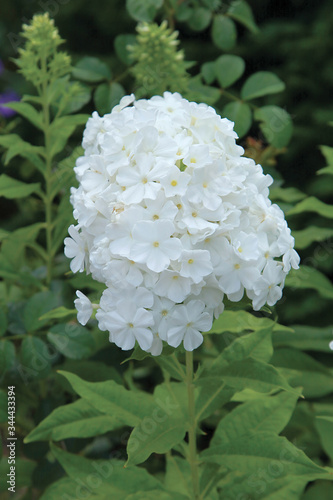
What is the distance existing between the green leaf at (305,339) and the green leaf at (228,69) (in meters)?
0.68

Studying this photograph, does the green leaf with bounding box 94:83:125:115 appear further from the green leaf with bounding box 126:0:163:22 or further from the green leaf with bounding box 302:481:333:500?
the green leaf with bounding box 302:481:333:500

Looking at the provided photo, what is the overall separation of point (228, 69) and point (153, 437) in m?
1.00

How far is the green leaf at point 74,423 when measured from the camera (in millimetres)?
1128

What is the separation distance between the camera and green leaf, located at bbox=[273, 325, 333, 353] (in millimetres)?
1469

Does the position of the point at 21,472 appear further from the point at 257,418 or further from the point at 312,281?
the point at 312,281

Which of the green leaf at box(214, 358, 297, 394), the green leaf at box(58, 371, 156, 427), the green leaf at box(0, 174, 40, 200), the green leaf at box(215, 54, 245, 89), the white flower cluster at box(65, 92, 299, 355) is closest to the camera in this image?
the white flower cluster at box(65, 92, 299, 355)

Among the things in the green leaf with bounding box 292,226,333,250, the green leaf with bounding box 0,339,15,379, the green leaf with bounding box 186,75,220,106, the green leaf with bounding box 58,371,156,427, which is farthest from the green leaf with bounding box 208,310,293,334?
the green leaf with bounding box 186,75,220,106

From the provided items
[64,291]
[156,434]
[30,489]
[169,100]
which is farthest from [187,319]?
[30,489]

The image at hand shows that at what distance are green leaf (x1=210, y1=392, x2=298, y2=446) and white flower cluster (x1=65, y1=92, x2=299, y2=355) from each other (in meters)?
0.33

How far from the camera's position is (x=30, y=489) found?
1382 millimetres

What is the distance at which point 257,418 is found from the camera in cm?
114

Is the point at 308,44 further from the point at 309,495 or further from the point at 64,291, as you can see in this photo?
the point at 309,495

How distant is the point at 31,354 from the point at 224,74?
88 cm

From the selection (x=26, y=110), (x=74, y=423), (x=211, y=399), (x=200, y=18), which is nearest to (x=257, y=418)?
(x=211, y=399)
